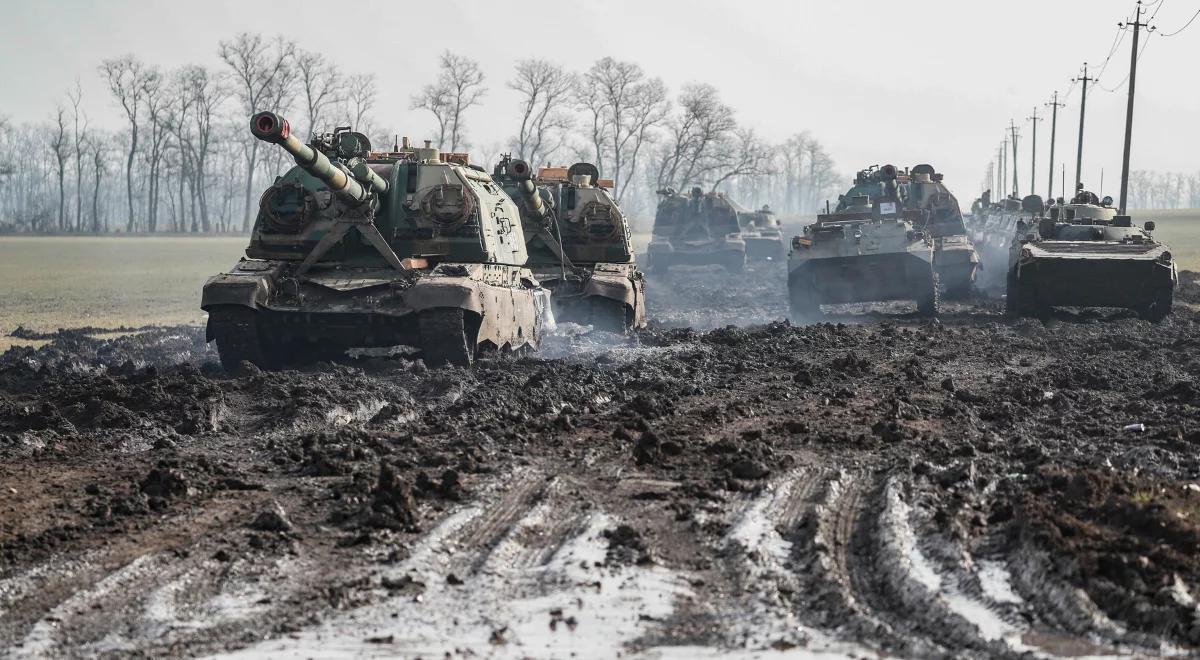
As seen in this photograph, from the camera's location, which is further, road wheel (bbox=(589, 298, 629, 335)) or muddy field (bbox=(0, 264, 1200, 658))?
road wheel (bbox=(589, 298, 629, 335))

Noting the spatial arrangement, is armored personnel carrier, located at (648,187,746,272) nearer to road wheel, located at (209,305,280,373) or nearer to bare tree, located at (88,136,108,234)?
road wheel, located at (209,305,280,373)

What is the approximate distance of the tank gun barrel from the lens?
1706 centimetres

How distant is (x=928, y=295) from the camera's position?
23.3 m

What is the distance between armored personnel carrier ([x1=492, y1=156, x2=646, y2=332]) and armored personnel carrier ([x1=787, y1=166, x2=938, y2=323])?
4.03 metres

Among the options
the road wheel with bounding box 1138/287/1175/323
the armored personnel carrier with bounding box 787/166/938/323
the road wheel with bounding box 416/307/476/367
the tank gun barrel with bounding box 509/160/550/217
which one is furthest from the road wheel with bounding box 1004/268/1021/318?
the road wheel with bounding box 416/307/476/367

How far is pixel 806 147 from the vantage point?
139 meters

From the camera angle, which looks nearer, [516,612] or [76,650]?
[76,650]

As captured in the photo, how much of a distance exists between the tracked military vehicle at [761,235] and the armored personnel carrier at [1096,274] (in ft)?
69.7

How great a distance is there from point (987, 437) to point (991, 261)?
30479 mm

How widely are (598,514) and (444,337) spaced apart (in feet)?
23.3

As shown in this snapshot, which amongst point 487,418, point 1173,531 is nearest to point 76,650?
point 1173,531

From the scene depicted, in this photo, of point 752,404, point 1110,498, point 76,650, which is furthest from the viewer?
point 752,404

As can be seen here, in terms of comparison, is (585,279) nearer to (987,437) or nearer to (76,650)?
(987,437)

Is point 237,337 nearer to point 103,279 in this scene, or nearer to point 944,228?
point 944,228
